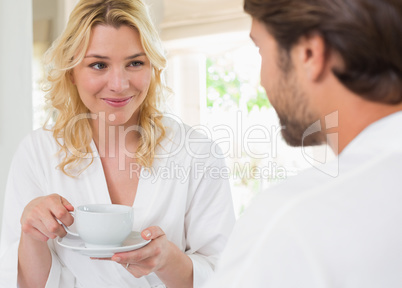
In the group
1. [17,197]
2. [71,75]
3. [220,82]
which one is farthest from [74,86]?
[220,82]

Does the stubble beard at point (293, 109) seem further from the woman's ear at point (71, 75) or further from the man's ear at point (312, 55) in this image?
the woman's ear at point (71, 75)

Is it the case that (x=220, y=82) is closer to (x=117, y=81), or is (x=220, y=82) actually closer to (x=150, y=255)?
(x=117, y=81)

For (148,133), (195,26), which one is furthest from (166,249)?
(195,26)

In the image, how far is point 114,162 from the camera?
1679 millimetres

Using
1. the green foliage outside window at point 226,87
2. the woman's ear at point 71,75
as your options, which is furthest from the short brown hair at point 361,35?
the green foliage outside window at point 226,87

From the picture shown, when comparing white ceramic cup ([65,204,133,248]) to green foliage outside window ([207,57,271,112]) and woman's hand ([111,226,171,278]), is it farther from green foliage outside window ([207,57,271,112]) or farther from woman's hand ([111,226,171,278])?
green foliage outside window ([207,57,271,112])

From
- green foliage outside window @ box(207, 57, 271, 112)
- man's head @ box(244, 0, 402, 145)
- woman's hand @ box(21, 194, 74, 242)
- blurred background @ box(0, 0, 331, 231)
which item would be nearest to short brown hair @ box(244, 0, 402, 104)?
man's head @ box(244, 0, 402, 145)

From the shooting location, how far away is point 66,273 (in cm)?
152

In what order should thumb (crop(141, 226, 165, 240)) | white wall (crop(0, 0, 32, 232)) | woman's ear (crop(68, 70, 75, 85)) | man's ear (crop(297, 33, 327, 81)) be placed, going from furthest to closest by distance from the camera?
white wall (crop(0, 0, 32, 232)) → woman's ear (crop(68, 70, 75, 85)) → thumb (crop(141, 226, 165, 240)) → man's ear (crop(297, 33, 327, 81))

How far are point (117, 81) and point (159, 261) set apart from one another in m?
0.55

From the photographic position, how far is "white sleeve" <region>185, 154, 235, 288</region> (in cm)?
156

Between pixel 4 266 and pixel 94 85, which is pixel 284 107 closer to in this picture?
pixel 94 85

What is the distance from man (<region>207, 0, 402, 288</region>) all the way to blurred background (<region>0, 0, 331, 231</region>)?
82.7 inches

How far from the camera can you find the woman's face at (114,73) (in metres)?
1.50
